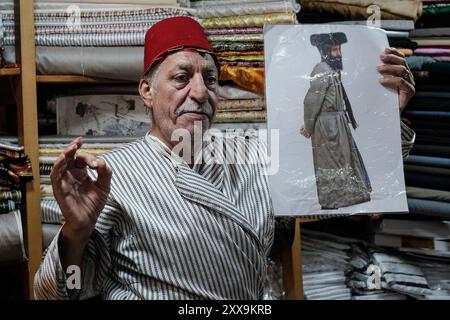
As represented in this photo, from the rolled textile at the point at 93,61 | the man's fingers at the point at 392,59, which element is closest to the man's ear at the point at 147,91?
the rolled textile at the point at 93,61

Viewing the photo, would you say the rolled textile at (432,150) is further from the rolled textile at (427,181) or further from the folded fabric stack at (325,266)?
the folded fabric stack at (325,266)

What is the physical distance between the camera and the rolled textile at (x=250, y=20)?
1608mm

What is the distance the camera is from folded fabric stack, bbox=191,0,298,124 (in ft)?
5.27

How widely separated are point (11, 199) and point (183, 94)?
55 centimetres

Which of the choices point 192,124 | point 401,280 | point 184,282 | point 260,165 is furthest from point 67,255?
point 401,280

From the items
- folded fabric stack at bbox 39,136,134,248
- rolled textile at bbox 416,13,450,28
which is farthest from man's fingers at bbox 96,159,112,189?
rolled textile at bbox 416,13,450,28

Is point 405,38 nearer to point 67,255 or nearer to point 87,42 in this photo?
point 87,42

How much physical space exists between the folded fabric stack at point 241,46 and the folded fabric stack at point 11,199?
0.55 meters

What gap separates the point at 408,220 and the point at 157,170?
2.82ft

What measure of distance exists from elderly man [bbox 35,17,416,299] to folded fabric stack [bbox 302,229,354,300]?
20.0 inches

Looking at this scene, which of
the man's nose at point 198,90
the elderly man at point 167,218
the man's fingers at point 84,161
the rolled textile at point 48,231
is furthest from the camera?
the rolled textile at point 48,231

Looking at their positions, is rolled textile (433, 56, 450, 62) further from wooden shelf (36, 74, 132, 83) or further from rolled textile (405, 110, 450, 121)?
wooden shelf (36, 74, 132, 83)

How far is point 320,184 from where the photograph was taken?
1.40m

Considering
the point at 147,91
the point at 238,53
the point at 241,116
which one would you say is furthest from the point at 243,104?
the point at 147,91
